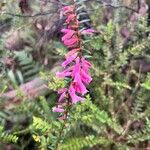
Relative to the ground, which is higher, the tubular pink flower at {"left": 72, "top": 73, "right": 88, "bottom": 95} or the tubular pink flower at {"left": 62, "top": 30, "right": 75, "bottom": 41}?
the tubular pink flower at {"left": 62, "top": 30, "right": 75, "bottom": 41}

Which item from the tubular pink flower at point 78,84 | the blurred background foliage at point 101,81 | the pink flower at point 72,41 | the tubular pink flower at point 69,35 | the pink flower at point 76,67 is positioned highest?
the tubular pink flower at point 69,35

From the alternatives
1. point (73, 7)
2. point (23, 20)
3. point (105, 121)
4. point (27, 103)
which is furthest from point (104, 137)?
point (73, 7)

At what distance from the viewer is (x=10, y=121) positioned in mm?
3510

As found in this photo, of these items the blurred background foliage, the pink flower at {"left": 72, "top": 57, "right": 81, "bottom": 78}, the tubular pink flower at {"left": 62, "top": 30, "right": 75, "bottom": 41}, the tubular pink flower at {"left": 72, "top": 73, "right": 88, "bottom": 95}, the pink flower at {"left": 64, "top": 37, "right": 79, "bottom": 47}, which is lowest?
Answer: the blurred background foliage

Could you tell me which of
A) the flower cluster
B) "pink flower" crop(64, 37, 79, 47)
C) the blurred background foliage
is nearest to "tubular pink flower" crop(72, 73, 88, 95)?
the flower cluster

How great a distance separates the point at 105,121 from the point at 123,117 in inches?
16.3

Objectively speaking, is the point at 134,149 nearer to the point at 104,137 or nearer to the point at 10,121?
the point at 104,137

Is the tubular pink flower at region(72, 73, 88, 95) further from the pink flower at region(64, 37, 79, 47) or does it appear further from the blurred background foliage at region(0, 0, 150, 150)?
the blurred background foliage at region(0, 0, 150, 150)

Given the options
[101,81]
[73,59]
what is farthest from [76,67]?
[101,81]

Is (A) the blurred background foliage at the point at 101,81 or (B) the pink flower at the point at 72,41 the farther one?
(A) the blurred background foliage at the point at 101,81

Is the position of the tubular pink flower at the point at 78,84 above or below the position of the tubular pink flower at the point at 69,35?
below

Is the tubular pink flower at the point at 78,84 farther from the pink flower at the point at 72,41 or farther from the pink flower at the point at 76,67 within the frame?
the pink flower at the point at 72,41

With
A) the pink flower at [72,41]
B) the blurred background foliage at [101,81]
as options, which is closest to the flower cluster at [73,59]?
the pink flower at [72,41]

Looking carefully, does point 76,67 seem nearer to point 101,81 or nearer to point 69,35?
point 69,35
